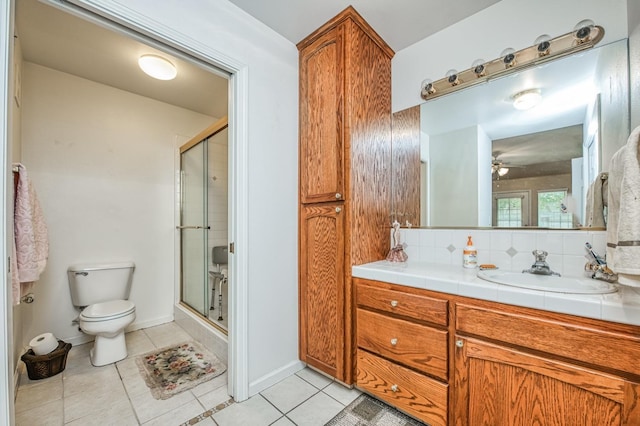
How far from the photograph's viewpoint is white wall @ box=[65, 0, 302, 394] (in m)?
1.52

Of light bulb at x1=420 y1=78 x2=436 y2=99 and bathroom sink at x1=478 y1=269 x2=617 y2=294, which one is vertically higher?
light bulb at x1=420 y1=78 x2=436 y2=99

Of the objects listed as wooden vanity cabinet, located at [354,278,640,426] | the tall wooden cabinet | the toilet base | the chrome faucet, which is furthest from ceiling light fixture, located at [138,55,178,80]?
the chrome faucet

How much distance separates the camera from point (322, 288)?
1714mm

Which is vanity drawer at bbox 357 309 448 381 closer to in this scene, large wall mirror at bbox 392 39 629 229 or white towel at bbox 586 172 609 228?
large wall mirror at bbox 392 39 629 229

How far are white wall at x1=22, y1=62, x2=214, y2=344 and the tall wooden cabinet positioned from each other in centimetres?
180

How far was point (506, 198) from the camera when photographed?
1.53 metres

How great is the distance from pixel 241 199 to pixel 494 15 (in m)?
1.90

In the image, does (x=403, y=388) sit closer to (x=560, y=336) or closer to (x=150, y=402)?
(x=560, y=336)

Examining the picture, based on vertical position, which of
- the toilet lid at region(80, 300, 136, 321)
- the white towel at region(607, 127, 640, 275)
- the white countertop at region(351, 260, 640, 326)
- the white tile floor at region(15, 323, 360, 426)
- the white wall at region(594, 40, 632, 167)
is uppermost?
the white wall at region(594, 40, 632, 167)

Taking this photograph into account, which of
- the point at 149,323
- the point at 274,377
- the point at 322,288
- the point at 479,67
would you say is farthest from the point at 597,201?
the point at 149,323

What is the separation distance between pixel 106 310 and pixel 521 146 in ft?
10.3

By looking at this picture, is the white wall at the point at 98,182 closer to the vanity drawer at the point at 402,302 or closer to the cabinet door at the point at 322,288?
the cabinet door at the point at 322,288

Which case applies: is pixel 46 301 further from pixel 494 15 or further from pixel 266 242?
pixel 494 15

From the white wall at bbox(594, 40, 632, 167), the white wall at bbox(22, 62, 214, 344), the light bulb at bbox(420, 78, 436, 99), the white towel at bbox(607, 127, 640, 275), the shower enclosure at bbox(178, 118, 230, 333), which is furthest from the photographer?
the shower enclosure at bbox(178, 118, 230, 333)
